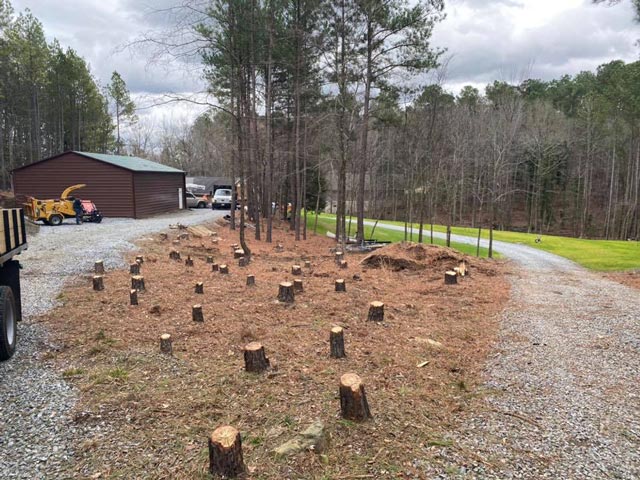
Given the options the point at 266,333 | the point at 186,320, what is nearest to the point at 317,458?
the point at 266,333

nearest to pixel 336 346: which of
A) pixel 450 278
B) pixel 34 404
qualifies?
pixel 34 404

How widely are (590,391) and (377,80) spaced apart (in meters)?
15.2

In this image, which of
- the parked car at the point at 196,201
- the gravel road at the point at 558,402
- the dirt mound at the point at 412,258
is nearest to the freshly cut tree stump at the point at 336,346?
the gravel road at the point at 558,402

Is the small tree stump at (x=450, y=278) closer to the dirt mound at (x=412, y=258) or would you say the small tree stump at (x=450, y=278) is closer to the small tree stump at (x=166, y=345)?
the dirt mound at (x=412, y=258)

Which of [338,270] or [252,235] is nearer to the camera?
[338,270]

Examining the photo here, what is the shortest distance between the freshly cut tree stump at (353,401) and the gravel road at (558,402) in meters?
0.73

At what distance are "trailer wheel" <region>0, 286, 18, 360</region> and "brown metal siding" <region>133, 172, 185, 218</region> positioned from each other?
20.6 metres

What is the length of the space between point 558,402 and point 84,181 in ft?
85.1

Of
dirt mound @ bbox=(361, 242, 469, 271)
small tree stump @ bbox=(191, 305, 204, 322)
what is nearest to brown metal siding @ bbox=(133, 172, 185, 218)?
dirt mound @ bbox=(361, 242, 469, 271)

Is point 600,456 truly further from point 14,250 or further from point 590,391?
point 14,250

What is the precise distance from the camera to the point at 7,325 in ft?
15.7

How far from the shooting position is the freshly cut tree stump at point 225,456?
2.93 metres

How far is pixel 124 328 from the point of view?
5.91 m

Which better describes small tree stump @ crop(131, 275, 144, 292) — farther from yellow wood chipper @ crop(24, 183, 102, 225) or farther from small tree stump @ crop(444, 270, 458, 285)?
yellow wood chipper @ crop(24, 183, 102, 225)
